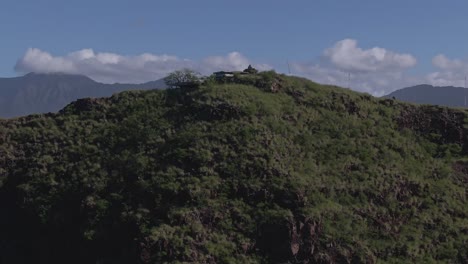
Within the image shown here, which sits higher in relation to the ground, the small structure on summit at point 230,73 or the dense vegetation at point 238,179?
the small structure on summit at point 230,73

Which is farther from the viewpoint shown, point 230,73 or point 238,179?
point 230,73

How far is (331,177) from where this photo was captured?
32.6 m

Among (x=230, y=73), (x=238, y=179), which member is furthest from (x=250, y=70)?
(x=238, y=179)

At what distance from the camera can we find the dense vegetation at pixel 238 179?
28891 mm

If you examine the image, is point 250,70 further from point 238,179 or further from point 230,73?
point 238,179

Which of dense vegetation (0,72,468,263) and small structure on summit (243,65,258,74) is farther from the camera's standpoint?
small structure on summit (243,65,258,74)

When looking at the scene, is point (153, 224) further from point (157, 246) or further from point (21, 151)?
point (21, 151)

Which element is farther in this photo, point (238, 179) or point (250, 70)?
point (250, 70)

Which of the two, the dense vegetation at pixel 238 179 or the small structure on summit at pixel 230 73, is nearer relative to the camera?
the dense vegetation at pixel 238 179

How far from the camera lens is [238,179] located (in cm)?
3158

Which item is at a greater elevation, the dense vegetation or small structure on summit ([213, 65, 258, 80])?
small structure on summit ([213, 65, 258, 80])

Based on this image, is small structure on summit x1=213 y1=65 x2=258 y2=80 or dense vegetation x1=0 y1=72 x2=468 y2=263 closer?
dense vegetation x1=0 y1=72 x2=468 y2=263

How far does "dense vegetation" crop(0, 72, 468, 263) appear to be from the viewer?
94.8ft

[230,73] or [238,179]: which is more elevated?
[230,73]
